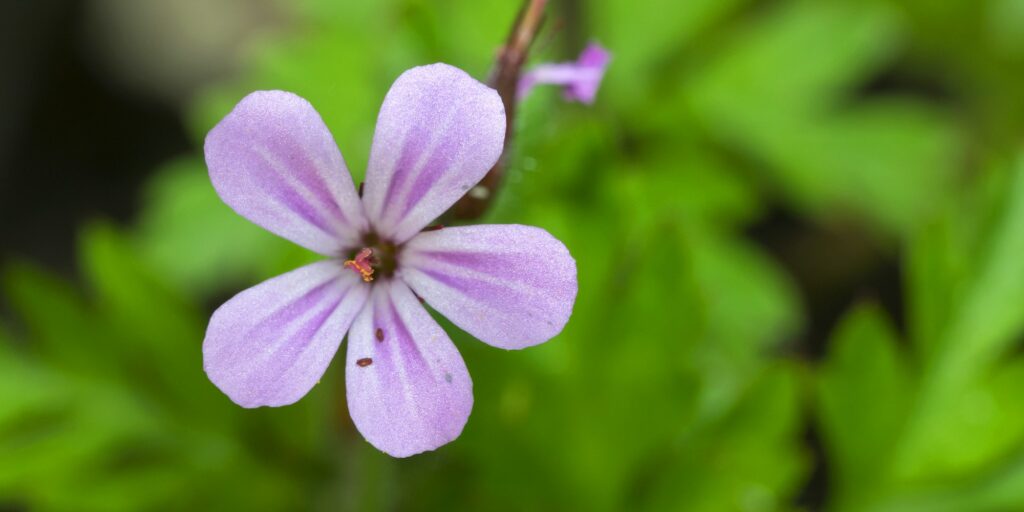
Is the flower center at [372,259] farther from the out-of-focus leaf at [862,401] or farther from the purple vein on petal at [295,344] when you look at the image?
the out-of-focus leaf at [862,401]

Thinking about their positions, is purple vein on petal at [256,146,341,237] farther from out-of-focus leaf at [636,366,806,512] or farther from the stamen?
out-of-focus leaf at [636,366,806,512]

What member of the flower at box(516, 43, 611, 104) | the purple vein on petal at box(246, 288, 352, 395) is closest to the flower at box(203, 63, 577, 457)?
the purple vein on petal at box(246, 288, 352, 395)

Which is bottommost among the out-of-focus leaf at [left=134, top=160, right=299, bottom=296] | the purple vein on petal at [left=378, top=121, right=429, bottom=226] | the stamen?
the stamen

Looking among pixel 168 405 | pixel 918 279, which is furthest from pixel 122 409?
pixel 918 279

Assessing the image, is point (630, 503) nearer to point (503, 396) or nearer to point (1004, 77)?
point (503, 396)

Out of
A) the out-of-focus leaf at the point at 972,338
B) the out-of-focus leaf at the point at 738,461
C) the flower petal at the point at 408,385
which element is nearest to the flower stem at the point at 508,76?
the flower petal at the point at 408,385

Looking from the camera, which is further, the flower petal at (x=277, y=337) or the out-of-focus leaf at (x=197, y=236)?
the out-of-focus leaf at (x=197, y=236)

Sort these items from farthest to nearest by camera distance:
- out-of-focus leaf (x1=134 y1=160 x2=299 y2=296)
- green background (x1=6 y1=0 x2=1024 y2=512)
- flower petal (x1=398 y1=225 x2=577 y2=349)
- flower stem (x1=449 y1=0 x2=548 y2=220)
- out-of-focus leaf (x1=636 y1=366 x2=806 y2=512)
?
out-of-focus leaf (x1=134 y1=160 x2=299 y2=296), out-of-focus leaf (x1=636 y1=366 x2=806 y2=512), green background (x1=6 y1=0 x2=1024 y2=512), flower stem (x1=449 y1=0 x2=548 y2=220), flower petal (x1=398 y1=225 x2=577 y2=349)
